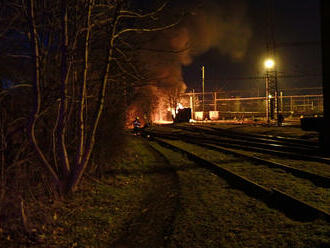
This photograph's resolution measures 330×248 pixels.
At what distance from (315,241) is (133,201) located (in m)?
4.35

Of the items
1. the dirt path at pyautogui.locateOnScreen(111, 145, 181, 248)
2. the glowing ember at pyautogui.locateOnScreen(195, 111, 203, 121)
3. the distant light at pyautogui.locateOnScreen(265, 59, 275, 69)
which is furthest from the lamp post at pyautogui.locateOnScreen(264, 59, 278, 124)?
the dirt path at pyautogui.locateOnScreen(111, 145, 181, 248)

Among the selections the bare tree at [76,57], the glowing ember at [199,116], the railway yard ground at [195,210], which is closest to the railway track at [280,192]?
the railway yard ground at [195,210]

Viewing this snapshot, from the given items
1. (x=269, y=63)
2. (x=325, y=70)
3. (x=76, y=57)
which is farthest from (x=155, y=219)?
(x=269, y=63)

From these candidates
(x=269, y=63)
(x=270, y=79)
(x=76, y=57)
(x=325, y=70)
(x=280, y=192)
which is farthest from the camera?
(x=270, y=79)

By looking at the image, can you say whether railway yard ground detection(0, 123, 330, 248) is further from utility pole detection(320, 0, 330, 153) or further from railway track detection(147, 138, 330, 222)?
utility pole detection(320, 0, 330, 153)

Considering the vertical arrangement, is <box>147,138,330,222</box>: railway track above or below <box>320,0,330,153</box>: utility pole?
below

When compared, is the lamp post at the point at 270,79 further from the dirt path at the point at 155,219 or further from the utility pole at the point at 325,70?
the dirt path at the point at 155,219

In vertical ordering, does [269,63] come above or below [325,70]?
above

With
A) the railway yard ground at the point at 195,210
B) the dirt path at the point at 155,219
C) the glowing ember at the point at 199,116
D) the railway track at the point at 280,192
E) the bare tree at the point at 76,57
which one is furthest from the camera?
the glowing ember at the point at 199,116

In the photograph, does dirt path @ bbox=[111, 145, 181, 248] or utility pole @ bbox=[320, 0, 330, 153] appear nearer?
dirt path @ bbox=[111, 145, 181, 248]

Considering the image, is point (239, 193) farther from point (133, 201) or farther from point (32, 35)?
point (32, 35)

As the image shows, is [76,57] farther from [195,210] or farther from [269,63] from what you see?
[269,63]

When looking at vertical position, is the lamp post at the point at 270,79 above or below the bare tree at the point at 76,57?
above

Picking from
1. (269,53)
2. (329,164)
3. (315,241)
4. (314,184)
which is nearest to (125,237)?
(315,241)
